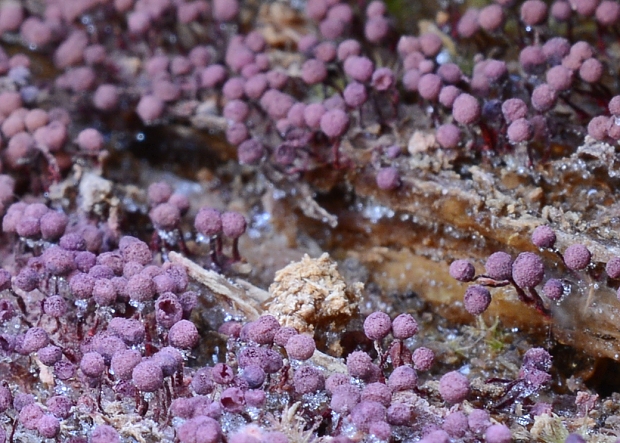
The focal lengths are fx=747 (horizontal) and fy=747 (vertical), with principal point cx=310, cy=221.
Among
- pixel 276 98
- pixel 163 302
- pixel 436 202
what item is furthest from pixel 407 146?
pixel 163 302

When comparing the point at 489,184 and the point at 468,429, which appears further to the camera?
the point at 489,184

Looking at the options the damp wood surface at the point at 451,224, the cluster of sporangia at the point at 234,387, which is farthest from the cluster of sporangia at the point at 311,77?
the cluster of sporangia at the point at 234,387

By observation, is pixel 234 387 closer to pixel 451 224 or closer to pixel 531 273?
pixel 531 273

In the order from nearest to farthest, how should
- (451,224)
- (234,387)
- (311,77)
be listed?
(234,387) < (451,224) < (311,77)

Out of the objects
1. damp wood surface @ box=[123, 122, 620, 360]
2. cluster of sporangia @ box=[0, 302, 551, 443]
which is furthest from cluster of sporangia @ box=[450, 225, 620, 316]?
cluster of sporangia @ box=[0, 302, 551, 443]

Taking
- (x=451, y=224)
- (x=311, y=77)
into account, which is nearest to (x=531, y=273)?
(x=451, y=224)

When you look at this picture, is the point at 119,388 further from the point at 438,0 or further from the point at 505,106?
the point at 438,0

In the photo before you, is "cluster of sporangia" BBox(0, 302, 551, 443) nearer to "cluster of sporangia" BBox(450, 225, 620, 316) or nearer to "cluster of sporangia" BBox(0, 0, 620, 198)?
"cluster of sporangia" BBox(450, 225, 620, 316)

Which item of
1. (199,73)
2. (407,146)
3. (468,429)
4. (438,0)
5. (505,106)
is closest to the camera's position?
(468,429)

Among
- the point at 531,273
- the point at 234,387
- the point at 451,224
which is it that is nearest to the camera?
the point at 234,387
